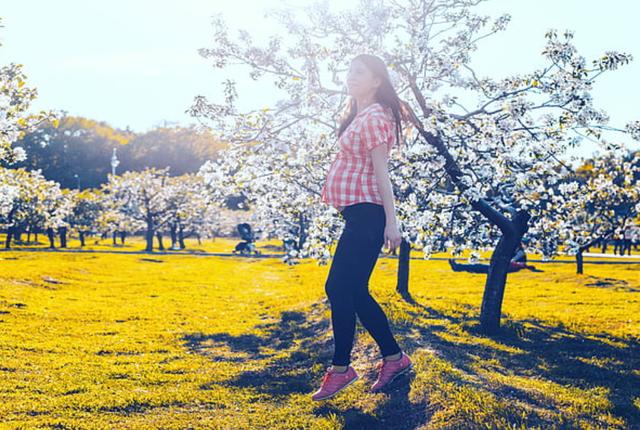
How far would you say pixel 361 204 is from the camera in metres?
4.80

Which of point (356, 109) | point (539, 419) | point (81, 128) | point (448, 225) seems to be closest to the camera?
point (539, 419)

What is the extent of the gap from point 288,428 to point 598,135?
6779 mm

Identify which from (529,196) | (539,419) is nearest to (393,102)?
(539,419)

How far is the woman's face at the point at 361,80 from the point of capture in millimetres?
5141

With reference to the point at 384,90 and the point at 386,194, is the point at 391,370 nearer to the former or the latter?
the point at 386,194

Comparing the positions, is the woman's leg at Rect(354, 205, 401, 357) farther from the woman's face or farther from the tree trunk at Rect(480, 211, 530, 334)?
the tree trunk at Rect(480, 211, 530, 334)

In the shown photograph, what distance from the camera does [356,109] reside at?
18.0 ft

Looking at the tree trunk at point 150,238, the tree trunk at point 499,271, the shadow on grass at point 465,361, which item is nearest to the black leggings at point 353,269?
the shadow on grass at point 465,361

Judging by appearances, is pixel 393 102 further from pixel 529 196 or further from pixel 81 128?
pixel 81 128

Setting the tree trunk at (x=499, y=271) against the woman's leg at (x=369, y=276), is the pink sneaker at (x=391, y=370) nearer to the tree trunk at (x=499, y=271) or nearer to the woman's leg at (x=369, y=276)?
the woman's leg at (x=369, y=276)

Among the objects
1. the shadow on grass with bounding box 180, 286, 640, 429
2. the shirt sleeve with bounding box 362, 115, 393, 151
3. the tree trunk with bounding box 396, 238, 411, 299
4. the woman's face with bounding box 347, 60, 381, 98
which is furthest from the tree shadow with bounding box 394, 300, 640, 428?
the tree trunk with bounding box 396, 238, 411, 299

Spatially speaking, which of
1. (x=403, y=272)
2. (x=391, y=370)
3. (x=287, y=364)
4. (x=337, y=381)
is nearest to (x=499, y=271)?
(x=287, y=364)

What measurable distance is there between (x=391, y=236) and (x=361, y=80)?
1.44 metres

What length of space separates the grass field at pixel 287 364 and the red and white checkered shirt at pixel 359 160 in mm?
1924
